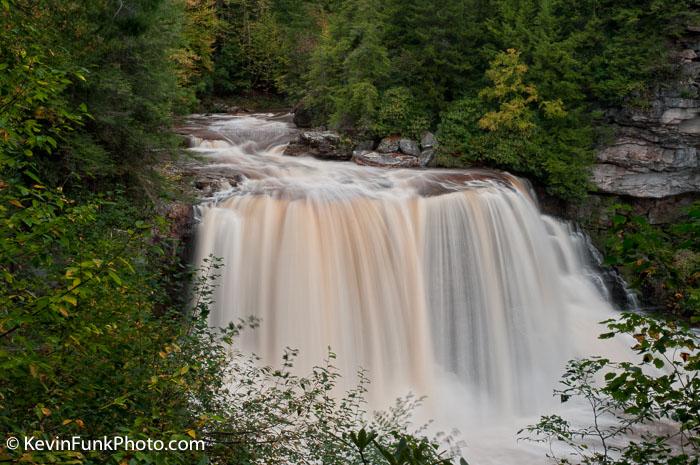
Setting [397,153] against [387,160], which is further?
[397,153]

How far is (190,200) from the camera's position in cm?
957

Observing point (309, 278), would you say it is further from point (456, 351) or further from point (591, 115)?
point (591, 115)

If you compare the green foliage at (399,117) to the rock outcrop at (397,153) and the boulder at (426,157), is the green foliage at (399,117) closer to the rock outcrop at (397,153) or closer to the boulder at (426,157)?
the rock outcrop at (397,153)

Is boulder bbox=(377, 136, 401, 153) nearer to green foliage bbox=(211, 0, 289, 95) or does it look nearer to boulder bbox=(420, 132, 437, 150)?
boulder bbox=(420, 132, 437, 150)

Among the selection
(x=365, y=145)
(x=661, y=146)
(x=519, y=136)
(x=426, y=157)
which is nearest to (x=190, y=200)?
(x=365, y=145)

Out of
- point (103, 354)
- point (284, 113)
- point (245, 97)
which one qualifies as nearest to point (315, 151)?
point (284, 113)

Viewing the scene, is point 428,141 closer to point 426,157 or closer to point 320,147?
point 426,157

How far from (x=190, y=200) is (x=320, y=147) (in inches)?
245

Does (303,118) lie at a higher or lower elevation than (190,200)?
higher

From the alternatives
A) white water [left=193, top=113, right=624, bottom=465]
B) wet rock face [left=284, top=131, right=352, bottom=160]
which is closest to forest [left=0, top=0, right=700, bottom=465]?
white water [left=193, top=113, right=624, bottom=465]

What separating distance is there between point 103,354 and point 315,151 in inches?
459

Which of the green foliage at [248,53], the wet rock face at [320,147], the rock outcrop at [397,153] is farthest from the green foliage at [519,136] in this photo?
the green foliage at [248,53]

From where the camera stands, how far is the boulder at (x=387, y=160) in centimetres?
1484

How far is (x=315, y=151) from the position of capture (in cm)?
1521
